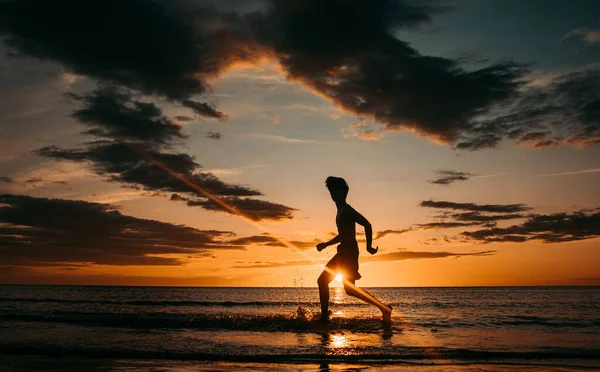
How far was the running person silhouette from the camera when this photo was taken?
10617 mm

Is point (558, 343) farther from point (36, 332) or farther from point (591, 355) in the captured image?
point (36, 332)

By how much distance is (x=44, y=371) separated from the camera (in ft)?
20.5

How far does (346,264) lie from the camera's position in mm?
10703

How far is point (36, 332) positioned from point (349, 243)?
7516 millimetres

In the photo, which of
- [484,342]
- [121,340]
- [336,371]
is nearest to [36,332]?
[121,340]

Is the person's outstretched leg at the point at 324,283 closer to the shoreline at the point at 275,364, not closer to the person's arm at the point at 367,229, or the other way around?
the person's arm at the point at 367,229

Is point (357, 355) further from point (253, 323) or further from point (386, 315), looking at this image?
point (253, 323)

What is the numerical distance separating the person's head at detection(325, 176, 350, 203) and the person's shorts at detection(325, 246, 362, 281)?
1.17 m

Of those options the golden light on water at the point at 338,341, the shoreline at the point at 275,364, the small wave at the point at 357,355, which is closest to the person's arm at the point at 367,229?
the golden light on water at the point at 338,341

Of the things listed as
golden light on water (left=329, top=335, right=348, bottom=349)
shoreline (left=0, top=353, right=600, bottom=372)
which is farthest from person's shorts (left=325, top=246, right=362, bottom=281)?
shoreline (left=0, top=353, right=600, bottom=372)

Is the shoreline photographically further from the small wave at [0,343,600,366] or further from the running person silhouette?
the running person silhouette

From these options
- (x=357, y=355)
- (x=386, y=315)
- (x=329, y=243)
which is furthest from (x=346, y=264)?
(x=357, y=355)

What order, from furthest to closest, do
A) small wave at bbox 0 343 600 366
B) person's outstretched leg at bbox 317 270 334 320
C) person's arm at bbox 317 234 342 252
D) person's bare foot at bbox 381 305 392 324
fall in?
1. person's bare foot at bbox 381 305 392 324
2. person's outstretched leg at bbox 317 270 334 320
3. person's arm at bbox 317 234 342 252
4. small wave at bbox 0 343 600 366

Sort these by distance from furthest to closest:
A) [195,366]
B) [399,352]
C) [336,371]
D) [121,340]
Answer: [121,340] → [399,352] → [195,366] → [336,371]
